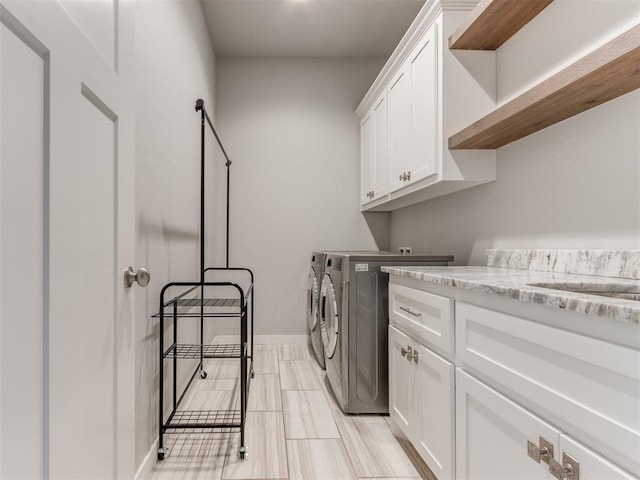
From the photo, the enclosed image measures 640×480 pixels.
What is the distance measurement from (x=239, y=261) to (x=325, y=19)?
87.6 inches

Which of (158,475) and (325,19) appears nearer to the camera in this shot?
(158,475)

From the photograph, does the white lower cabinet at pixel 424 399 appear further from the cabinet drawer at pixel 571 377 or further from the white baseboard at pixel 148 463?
the white baseboard at pixel 148 463

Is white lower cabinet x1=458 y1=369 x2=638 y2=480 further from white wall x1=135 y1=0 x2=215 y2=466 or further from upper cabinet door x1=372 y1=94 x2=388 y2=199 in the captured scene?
upper cabinet door x1=372 y1=94 x2=388 y2=199

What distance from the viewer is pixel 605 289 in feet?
3.96

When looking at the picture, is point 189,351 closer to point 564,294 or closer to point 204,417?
point 204,417

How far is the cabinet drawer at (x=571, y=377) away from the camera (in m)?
0.68

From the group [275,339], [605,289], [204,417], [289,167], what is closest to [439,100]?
[605,289]

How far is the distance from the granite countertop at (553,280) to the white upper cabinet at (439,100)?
488mm

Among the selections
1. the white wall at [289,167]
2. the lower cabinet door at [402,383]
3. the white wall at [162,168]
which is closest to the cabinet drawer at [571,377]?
the lower cabinet door at [402,383]

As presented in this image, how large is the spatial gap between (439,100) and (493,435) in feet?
5.16

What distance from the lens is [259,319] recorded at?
12.1 ft

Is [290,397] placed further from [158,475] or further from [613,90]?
[613,90]

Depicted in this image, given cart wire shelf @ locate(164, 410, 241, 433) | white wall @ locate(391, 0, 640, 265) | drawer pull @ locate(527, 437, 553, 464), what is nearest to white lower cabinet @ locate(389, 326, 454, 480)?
drawer pull @ locate(527, 437, 553, 464)

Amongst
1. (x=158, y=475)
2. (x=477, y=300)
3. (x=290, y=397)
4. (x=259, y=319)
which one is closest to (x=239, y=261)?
(x=259, y=319)
